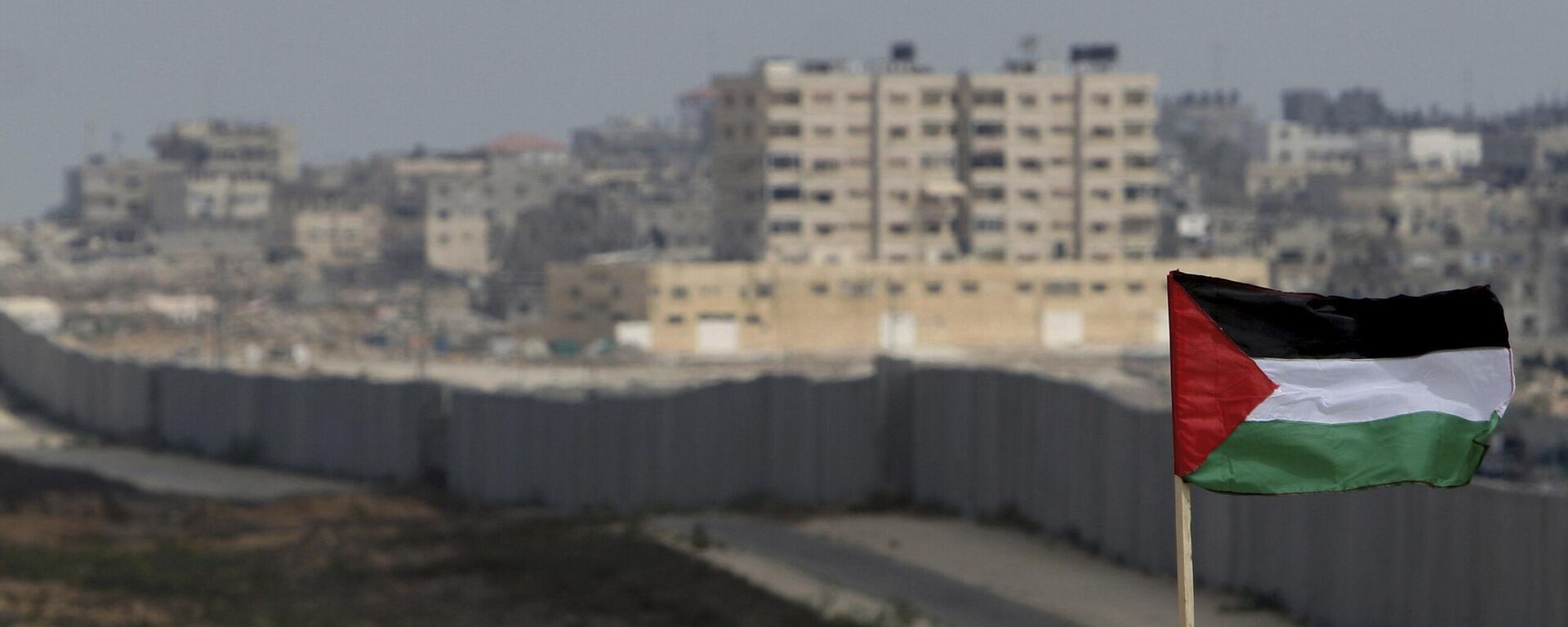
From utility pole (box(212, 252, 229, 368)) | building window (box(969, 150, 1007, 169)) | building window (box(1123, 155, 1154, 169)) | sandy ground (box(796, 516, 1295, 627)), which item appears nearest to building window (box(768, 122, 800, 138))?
building window (box(969, 150, 1007, 169))

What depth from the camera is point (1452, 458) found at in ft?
25.7

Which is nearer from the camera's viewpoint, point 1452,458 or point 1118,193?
point 1452,458

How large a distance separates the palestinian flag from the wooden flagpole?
0.07 meters

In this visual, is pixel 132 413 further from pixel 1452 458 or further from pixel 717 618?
pixel 1452 458

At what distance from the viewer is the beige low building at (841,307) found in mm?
122875

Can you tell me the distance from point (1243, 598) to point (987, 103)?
127m

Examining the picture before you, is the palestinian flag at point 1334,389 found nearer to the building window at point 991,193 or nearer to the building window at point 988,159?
the building window at point 988,159

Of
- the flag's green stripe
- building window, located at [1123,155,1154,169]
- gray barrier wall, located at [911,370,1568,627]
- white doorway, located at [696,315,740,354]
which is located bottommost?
white doorway, located at [696,315,740,354]

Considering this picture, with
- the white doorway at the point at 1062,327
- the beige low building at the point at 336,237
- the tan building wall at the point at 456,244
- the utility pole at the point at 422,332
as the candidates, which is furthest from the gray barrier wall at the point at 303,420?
the beige low building at the point at 336,237

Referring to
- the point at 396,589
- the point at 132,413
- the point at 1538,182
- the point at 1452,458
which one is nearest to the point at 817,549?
the point at 396,589

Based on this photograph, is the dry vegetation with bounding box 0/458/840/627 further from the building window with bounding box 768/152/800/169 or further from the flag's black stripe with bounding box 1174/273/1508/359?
the building window with bounding box 768/152/800/169

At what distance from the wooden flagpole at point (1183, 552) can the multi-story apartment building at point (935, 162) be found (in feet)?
427

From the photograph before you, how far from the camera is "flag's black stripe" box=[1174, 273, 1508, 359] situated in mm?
7785

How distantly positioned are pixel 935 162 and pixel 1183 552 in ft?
442
